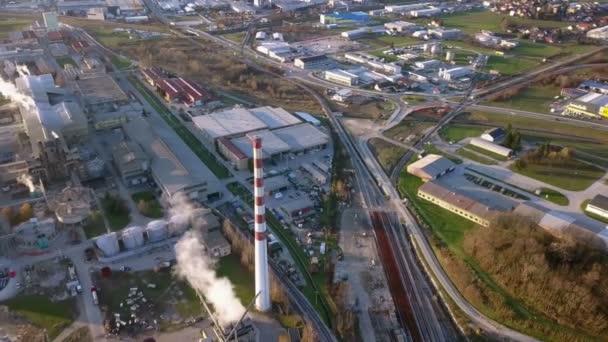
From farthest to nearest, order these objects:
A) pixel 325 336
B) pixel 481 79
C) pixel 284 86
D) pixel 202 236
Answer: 1. pixel 481 79
2. pixel 284 86
3. pixel 202 236
4. pixel 325 336

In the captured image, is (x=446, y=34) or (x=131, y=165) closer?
(x=131, y=165)

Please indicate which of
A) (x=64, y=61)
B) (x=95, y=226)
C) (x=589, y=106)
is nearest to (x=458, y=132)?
(x=589, y=106)

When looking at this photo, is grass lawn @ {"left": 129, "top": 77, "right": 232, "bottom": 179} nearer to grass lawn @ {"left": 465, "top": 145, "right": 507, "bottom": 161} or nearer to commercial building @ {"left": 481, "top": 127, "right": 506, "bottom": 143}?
grass lawn @ {"left": 465, "top": 145, "right": 507, "bottom": 161}

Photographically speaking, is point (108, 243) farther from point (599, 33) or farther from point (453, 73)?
point (599, 33)

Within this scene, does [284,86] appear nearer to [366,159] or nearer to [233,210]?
[366,159]

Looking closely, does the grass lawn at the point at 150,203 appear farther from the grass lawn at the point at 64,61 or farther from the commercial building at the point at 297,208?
the grass lawn at the point at 64,61

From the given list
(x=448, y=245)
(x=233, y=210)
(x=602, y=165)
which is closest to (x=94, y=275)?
(x=233, y=210)

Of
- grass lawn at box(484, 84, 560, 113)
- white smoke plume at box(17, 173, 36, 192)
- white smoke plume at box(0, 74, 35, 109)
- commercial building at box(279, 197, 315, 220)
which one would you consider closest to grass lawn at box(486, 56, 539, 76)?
grass lawn at box(484, 84, 560, 113)
